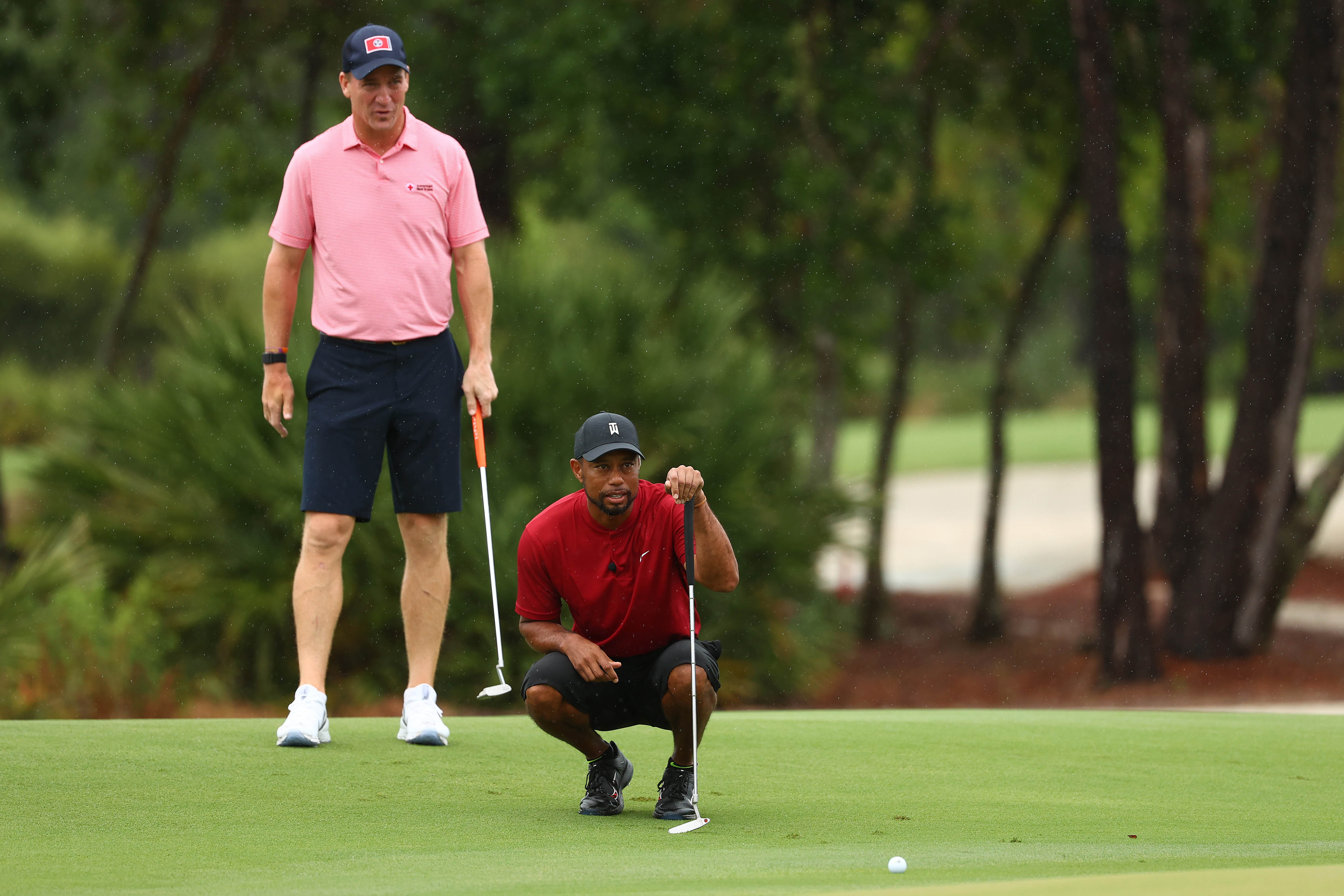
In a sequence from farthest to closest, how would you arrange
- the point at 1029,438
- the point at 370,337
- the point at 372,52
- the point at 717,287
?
the point at 1029,438 < the point at 717,287 < the point at 370,337 < the point at 372,52

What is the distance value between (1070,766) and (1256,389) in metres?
9.02

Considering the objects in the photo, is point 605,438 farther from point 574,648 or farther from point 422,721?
point 422,721

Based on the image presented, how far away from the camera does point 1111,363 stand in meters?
13.9

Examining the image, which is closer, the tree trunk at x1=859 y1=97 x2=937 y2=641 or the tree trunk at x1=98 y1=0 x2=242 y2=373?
the tree trunk at x1=859 y1=97 x2=937 y2=641

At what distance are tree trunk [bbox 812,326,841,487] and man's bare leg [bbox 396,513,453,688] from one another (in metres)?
10.7

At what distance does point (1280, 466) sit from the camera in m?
14.7

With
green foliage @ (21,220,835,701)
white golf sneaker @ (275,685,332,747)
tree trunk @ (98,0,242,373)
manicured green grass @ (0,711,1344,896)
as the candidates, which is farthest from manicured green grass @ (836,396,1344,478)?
white golf sneaker @ (275,685,332,747)

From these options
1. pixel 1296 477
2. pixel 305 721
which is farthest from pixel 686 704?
pixel 1296 477

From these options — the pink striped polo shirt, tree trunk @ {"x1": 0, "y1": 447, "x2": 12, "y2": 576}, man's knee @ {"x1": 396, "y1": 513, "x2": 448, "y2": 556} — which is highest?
the pink striped polo shirt

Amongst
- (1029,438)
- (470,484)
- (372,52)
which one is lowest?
(1029,438)

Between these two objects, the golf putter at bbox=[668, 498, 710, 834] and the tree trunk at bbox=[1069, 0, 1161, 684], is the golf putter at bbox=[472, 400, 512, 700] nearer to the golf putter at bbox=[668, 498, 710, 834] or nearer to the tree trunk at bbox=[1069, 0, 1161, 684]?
the golf putter at bbox=[668, 498, 710, 834]

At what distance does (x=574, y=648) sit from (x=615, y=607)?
0.18 metres

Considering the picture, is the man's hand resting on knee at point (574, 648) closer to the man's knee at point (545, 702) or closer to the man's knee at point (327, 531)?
the man's knee at point (545, 702)

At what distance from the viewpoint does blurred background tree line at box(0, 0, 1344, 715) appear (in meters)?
11.8
